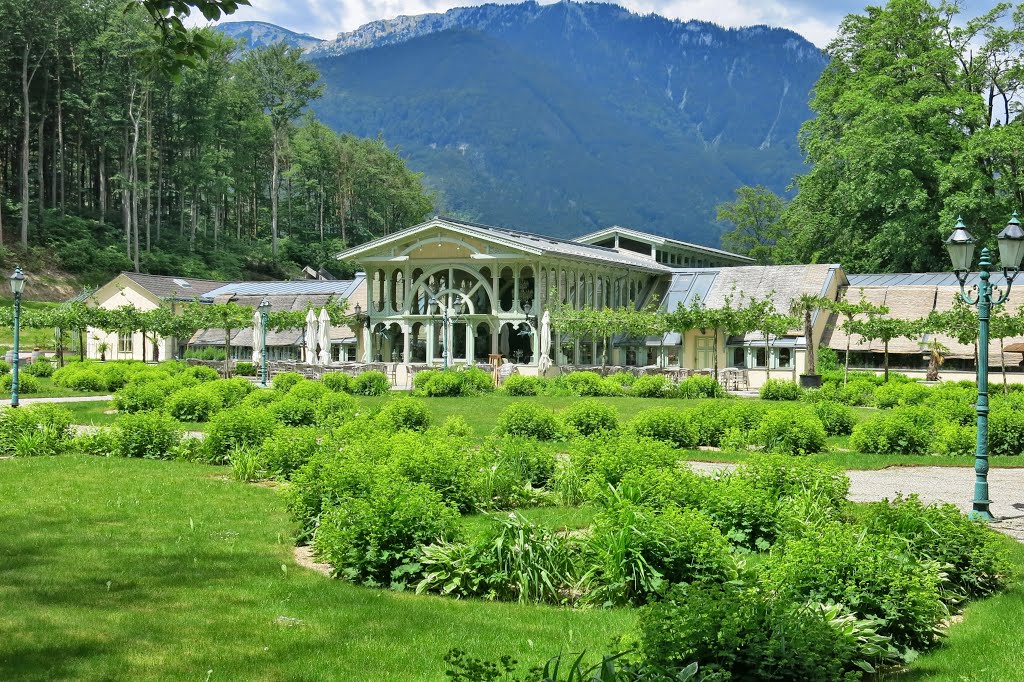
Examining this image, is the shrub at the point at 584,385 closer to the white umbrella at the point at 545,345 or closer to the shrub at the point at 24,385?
the white umbrella at the point at 545,345

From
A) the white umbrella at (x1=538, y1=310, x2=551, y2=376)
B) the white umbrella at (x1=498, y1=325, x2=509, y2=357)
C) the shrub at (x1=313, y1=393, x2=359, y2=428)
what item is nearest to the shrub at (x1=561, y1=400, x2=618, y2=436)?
the shrub at (x1=313, y1=393, x2=359, y2=428)

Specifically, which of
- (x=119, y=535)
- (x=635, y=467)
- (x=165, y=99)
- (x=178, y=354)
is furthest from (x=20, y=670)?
(x=165, y=99)

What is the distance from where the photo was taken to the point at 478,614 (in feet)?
23.0

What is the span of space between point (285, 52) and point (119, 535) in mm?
71780

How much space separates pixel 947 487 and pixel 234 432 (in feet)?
34.5

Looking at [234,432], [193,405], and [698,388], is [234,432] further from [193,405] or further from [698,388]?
[698,388]

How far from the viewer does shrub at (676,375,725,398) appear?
29.0m

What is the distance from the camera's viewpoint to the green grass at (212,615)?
580 cm

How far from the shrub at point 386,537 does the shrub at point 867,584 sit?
2.85 m

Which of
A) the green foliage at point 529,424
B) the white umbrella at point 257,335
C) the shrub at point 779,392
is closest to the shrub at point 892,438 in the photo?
the green foliage at point 529,424

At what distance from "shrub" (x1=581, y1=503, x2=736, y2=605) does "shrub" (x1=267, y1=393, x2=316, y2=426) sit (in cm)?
1203

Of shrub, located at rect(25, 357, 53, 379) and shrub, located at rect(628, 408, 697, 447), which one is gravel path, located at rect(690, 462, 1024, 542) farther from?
shrub, located at rect(25, 357, 53, 379)

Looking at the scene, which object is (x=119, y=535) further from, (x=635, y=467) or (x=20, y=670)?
(x=635, y=467)

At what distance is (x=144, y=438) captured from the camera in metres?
15.0
